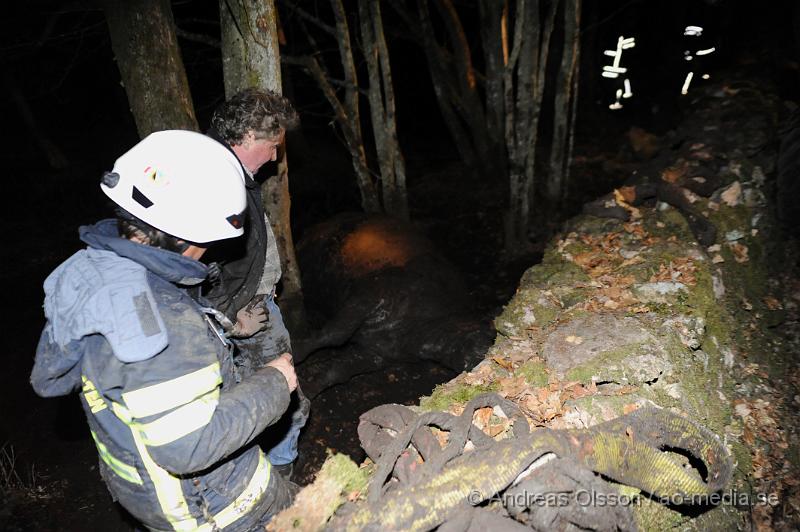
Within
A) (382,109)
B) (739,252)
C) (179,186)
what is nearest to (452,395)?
(179,186)

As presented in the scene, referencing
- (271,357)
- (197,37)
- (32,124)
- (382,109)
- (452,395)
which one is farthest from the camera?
(32,124)

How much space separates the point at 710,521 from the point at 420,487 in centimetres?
151

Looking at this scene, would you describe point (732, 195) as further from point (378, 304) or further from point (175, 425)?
point (175, 425)

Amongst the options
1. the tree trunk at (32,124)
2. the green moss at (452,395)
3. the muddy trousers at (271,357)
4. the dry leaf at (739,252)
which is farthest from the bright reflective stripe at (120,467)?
the tree trunk at (32,124)

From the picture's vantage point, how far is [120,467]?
2.06 m

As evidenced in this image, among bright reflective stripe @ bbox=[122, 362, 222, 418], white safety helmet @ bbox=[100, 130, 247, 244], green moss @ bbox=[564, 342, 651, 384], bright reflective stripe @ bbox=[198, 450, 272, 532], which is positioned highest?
white safety helmet @ bbox=[100, 130, 247, 244]

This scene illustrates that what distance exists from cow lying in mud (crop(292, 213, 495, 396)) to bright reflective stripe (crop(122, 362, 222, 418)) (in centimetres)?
333

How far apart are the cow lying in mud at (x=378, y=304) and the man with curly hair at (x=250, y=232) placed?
1.81m

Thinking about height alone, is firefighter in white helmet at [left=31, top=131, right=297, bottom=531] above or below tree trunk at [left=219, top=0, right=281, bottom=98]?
below

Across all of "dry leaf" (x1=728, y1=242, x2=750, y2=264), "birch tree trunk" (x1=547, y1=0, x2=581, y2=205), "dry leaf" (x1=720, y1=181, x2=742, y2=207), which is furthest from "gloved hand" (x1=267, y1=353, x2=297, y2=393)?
"birch tree trunk" (x1=547, y1=0, x2=581, y2=205)

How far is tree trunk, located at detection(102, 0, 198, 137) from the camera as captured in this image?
12.8ft

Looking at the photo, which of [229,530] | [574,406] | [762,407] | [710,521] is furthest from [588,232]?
[229,530]

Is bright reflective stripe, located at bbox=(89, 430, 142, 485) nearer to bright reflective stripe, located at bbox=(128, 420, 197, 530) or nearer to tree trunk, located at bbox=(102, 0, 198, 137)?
bright reflective stripe, located at bbox=(128, 420, 197, 530)

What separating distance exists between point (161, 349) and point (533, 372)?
2.03 m
